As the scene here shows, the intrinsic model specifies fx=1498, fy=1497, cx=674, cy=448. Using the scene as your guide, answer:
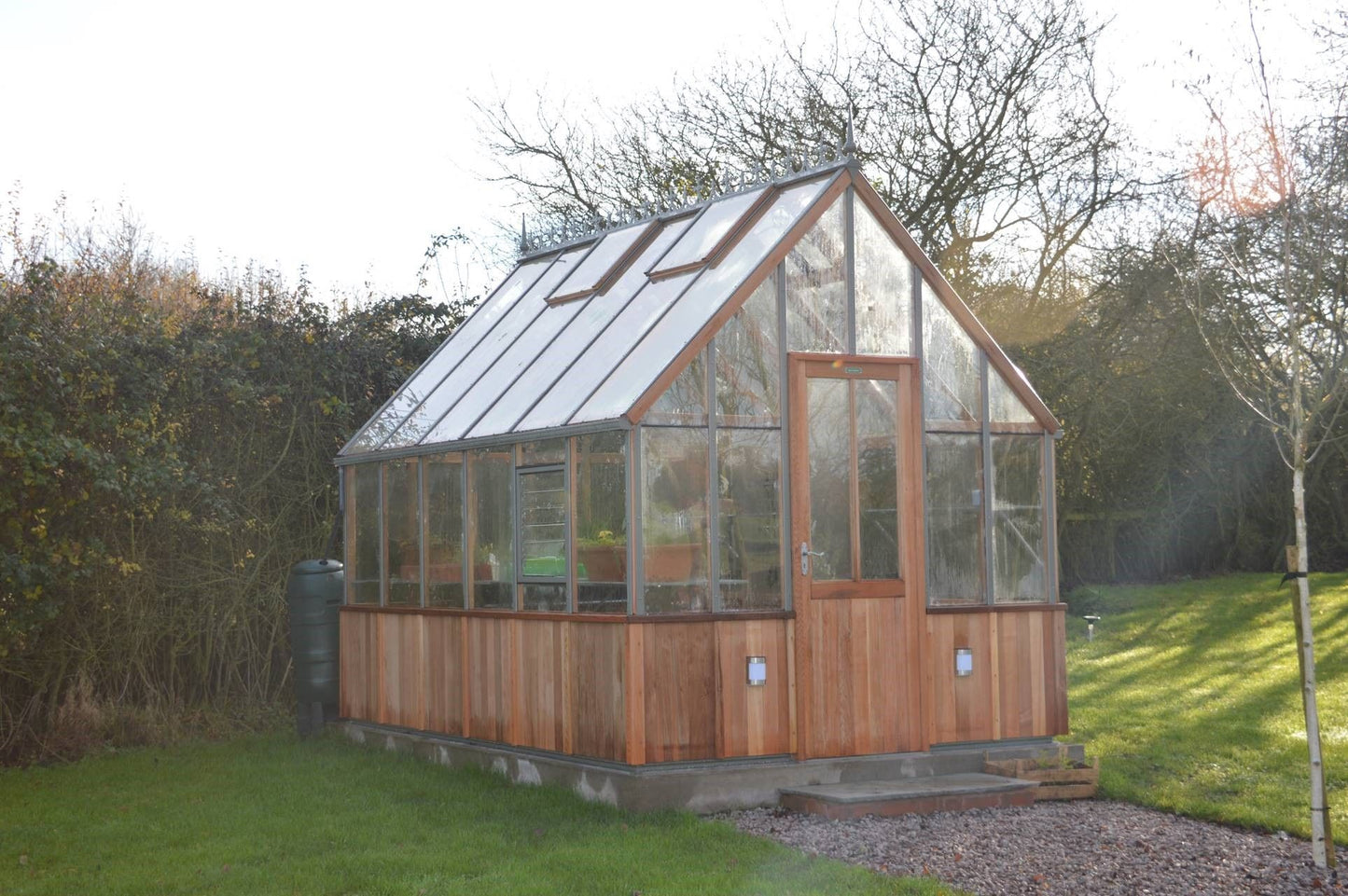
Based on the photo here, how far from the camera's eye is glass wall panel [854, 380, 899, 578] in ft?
31.0

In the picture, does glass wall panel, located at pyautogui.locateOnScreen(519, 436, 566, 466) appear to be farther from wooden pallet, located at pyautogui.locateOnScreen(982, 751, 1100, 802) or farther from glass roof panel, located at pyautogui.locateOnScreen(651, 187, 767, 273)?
wooden pallet, located at pyautogui.locateOnScreen(982, 751, 1100, 802)

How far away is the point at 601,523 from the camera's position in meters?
9.05

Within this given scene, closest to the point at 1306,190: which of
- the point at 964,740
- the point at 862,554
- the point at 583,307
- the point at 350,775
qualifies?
the point at 862,554

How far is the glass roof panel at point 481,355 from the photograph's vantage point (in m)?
11.5

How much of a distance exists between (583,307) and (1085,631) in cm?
946

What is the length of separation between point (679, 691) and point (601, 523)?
111 centimetres

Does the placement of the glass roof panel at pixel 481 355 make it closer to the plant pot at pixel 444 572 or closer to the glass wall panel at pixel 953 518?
the plant pot at pixel 444 572

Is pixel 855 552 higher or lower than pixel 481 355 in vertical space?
lower

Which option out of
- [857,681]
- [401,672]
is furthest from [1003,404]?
[401,672]

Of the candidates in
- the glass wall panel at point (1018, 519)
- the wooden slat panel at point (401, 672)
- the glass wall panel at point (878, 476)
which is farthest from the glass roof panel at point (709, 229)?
the wooden slat panel at point (401, 672)

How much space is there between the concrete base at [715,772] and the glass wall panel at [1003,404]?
213cm

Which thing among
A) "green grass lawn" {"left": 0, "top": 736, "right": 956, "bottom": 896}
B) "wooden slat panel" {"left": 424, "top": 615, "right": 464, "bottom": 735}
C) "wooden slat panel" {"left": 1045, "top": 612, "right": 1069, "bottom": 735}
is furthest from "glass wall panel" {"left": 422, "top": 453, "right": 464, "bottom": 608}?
"wooden slat panel" {"left": 1045, "top": 612, "right": 1069, "bottom": 735}

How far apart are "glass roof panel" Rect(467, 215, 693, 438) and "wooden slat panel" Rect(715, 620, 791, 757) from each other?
7.15 feet

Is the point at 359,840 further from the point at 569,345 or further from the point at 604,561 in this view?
the point at 569,345
